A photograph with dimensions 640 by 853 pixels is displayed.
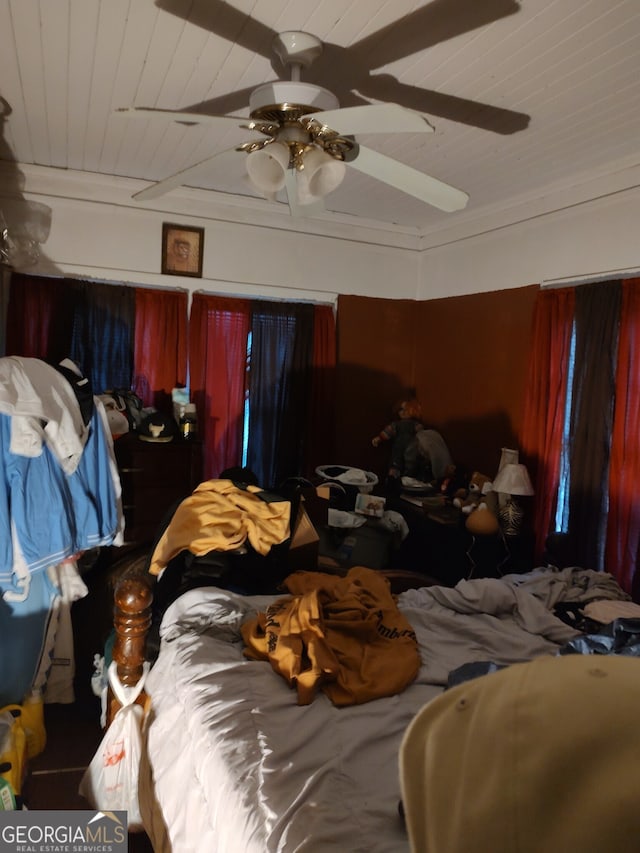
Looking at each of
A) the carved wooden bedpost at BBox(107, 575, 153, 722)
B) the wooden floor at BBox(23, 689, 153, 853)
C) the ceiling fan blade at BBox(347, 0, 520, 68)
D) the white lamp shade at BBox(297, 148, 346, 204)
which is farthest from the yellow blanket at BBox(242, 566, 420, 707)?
the ceiling fan blade at BBox(347, 0, 520, 68)

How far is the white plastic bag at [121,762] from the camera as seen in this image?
4.88 ft

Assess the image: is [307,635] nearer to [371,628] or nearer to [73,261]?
[371,628]

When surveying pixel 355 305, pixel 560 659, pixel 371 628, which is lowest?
pixel 371 628

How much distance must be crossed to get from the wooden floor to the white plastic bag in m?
0.16

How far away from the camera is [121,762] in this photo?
58.6 inches

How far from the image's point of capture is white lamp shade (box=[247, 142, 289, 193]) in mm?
1597

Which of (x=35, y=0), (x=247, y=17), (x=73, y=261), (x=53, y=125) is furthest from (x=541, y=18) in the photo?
(x=73, y=261)

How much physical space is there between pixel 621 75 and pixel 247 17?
52.6 inches

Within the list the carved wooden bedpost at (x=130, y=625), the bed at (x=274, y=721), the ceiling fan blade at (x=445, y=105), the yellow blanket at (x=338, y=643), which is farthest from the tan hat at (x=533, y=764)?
the ceiling fan blade at (x=445, y=105)

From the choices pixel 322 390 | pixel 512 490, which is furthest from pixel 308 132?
pixel 322 390

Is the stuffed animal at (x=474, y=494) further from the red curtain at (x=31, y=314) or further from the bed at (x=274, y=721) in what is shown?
the red curtain at (x=31, y=314)

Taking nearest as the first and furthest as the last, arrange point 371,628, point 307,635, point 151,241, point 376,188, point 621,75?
point 307,635 < point 371,628 < point 621,75 < point 376,188 < point 151,241

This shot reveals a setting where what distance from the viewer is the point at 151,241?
3.54m

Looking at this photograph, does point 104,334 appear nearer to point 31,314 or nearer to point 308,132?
point 31,314
